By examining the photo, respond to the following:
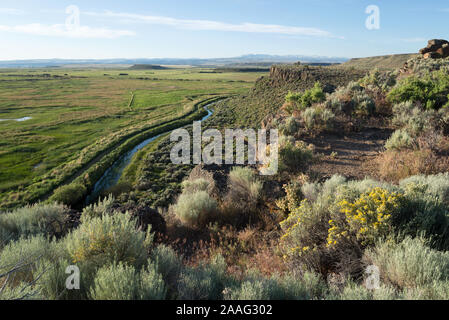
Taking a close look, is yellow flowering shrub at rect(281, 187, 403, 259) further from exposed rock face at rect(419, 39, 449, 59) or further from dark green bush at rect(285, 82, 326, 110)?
exposed rock face at rect(419, 39, 449, 59)

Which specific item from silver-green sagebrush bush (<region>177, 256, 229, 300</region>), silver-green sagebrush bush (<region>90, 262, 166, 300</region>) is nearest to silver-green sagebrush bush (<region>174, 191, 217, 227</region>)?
silver-green sagebrush bush (<region>177, 256, 229, 300</region>)

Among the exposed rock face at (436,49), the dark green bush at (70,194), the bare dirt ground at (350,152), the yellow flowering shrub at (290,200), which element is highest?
the exposed rock face at (436,49)

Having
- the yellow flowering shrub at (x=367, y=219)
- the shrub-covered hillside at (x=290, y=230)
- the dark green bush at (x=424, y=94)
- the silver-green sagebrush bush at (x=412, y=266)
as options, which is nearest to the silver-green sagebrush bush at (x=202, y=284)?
the shrub-covered hillside at (x=290, y=230)

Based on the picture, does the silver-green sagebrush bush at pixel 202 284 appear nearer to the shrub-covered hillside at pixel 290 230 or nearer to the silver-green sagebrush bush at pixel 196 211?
the shrub-covered hillside at pixel 290 230

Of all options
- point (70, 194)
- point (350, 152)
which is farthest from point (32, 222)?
point (70, 194)

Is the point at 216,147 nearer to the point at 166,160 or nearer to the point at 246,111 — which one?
the point at 166,160

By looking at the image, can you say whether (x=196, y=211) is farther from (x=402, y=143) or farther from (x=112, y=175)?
(x=112, y=175)

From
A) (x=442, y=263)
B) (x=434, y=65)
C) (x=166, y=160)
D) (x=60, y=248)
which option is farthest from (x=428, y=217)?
(x=434, y=65)
